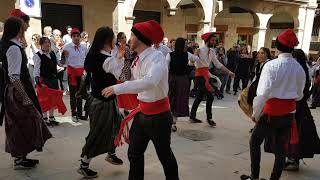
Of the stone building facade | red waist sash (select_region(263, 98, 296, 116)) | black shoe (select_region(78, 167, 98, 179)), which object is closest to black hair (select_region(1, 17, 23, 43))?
black shoe (select_region(78, 167, 98, 179))

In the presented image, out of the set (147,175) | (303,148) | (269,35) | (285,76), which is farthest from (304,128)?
(269,35)

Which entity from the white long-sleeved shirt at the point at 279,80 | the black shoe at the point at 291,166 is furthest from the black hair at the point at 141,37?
the black shoe at the point at 291,166

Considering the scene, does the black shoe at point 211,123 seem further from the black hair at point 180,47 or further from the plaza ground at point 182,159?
the black hair at point 180,47

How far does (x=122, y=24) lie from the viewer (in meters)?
12.3

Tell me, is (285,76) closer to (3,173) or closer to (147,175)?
(147,175)

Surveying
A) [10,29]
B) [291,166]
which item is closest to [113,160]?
[10,29]

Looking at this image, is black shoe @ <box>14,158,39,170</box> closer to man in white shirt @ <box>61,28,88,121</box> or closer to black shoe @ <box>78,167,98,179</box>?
black shoe @ <box>78,167,98,179</box>

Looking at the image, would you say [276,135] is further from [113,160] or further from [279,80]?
[113,160]

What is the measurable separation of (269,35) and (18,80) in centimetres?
2084

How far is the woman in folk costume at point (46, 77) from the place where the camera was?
536 cm

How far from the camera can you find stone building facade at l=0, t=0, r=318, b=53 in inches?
→ 490

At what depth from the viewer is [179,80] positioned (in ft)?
19.6

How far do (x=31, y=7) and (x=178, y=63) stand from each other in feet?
19.6

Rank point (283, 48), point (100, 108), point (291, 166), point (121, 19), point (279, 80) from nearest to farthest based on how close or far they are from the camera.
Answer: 1. point (279, 80)
2. point (283, 48)
3. point (100, 108)
4. point (291, 166)
5. point (121, 19)
